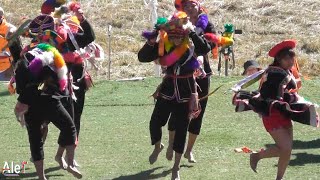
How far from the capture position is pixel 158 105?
736cm

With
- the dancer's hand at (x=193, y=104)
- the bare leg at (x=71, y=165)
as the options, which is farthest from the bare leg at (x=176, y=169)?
the bare leg at (x=71, y=165)

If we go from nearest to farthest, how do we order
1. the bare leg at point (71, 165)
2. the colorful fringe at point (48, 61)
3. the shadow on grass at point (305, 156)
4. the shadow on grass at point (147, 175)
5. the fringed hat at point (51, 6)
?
the colorful fringe at point (48, 61), the bare leg at point (71, 165), the shadow on grass at point (147, 175), the fringed hat at point (51, 6), the shadow on grass at point (305, 156)

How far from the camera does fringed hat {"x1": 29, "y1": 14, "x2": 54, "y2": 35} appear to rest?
698cm

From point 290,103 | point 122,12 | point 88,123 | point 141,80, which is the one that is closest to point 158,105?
point 290,103

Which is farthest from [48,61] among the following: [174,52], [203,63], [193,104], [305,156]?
[305,156]

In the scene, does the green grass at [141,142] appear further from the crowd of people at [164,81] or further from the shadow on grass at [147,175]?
the crowd of people at [164,81]

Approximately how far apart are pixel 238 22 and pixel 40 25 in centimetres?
1158

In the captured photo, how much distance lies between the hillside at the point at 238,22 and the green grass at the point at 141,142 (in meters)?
4.24

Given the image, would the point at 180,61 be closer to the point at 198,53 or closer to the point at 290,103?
the point at 198,53

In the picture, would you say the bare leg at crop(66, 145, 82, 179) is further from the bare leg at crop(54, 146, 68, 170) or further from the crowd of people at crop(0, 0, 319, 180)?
the bare leg at crop(54, 146, 68, 170)

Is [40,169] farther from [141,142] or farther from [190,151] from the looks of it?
[141,142]

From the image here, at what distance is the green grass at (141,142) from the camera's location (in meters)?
7.62

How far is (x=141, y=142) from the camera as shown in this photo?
29.4 ft

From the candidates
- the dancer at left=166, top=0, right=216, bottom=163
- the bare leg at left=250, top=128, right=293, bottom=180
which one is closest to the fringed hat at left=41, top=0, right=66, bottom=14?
the dancer at left=166, top=0, right=216, bottom=163
